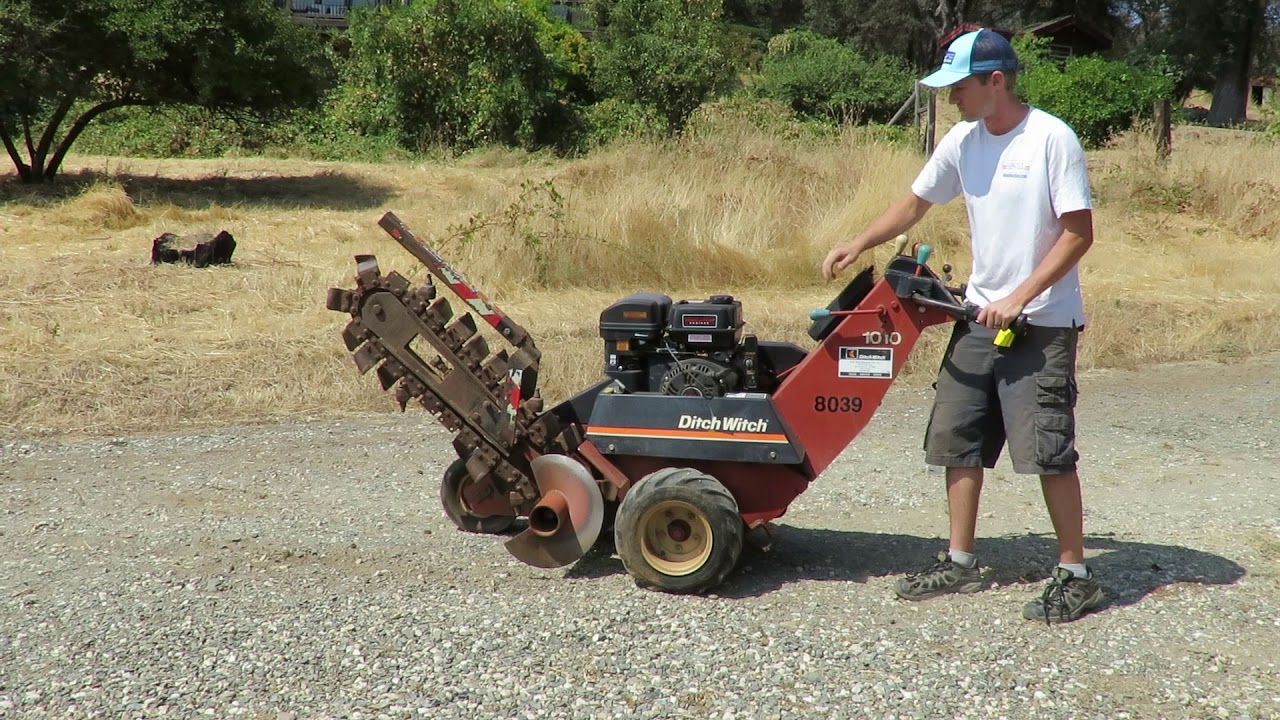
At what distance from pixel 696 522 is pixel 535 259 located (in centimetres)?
716

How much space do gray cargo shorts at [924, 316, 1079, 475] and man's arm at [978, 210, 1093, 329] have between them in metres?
0.18

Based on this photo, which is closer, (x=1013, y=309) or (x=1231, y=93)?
(x=1013, y=309)

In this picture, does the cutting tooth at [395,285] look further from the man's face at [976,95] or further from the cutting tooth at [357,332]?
the man's face at [976,95]

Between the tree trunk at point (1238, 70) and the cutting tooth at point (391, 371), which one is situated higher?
the tree trunk at point (1238, 70)

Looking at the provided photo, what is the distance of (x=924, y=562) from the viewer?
488cm

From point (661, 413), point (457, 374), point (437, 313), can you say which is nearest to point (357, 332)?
point (437, 313)

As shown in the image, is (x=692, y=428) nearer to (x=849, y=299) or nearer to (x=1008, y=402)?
(x=849, y=299)

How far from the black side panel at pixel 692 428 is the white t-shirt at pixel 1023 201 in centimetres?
90

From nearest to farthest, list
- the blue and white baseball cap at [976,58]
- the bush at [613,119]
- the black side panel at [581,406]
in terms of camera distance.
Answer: the blue and white baseball cap at [976,58] → the black side panel at [581,406] → the bush at [613,119]

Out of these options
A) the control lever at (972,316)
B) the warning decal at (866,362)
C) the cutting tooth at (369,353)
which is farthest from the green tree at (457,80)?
the control lever at (972,316)

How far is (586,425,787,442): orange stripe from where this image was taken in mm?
4559

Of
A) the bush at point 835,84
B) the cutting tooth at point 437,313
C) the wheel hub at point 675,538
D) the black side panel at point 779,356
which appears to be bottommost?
Answer: the wheel hub at point 675,538

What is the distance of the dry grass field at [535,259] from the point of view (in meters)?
7.93

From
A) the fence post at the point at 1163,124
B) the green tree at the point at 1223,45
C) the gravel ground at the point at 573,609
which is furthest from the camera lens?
the green tree at the point at 1223,45
